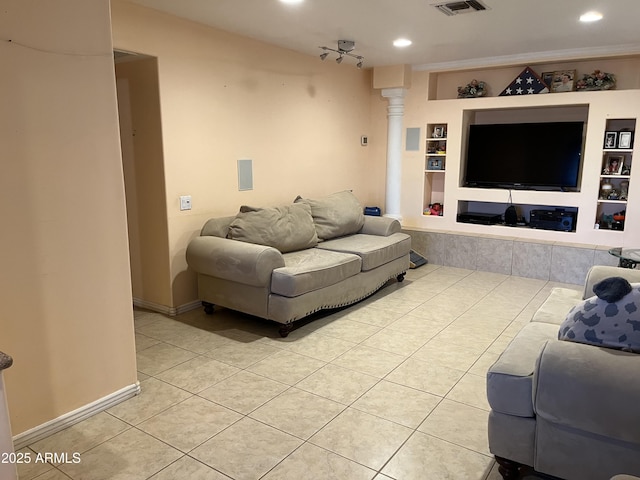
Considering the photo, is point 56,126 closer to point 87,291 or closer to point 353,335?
point 87,291

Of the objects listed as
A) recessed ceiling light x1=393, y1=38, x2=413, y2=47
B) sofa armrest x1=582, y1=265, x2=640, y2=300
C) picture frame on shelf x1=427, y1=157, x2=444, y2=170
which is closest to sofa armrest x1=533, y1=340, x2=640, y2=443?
sofa armrest x1=582, y1=265, x2=640, y2=300

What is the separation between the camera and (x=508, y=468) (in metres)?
1.97

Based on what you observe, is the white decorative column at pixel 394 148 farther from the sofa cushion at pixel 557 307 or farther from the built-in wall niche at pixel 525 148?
the sofa cushion at pixel 557 307

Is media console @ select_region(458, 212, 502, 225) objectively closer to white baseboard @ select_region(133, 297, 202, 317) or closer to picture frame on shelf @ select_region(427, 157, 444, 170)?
picture frame on shelf @ select_region(427, 157, 444, 170)

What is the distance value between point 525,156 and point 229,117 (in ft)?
11.2

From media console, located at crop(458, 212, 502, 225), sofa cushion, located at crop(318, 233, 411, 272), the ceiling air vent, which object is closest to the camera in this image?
the ceiling air vent

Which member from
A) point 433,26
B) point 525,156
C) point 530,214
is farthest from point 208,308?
point 525,156

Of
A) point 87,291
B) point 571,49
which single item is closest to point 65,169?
point 87,291

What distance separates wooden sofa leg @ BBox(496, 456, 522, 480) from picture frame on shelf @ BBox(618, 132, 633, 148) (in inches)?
161

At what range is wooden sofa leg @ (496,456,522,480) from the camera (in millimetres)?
1963

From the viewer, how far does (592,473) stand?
1771mm

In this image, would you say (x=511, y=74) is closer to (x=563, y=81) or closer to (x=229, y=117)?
(x=563, y=81)

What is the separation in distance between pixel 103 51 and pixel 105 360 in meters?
1.60

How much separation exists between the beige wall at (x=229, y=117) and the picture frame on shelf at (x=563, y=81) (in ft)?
7.62
